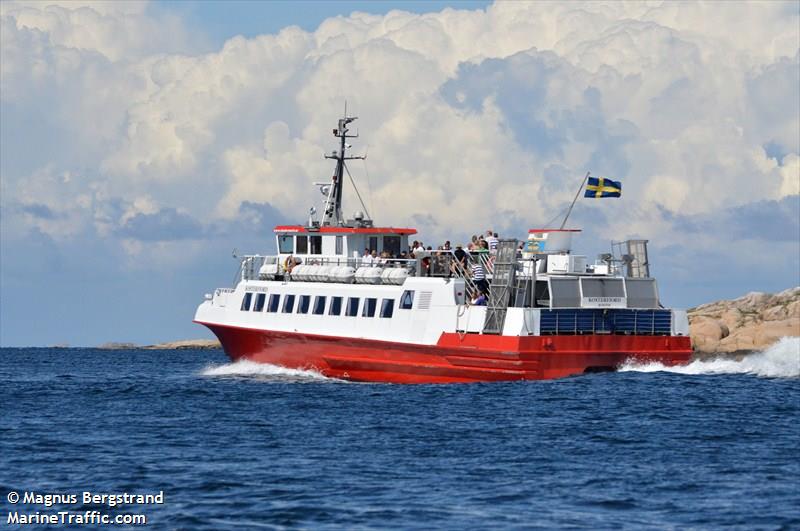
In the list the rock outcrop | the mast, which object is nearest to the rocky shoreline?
the rock outcrop

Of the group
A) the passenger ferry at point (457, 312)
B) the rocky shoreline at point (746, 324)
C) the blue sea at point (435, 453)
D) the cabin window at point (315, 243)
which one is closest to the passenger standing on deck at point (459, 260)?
the passenger ferry at point (457, 312)

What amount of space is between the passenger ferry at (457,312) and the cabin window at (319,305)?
6cm

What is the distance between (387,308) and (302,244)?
803 cm

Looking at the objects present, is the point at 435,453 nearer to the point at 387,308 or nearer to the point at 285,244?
the point at 387,308

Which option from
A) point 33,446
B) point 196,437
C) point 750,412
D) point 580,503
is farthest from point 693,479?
point 33,446

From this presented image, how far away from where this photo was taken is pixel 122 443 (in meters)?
30.8

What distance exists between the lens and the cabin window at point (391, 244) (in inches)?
1945

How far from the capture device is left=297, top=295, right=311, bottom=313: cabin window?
48031 mm

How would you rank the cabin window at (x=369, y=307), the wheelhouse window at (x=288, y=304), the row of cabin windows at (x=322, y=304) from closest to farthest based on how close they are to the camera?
the row of cabin windows at (x=322, y=304), the cabin window at (x=369, y=307), the wheelhouse window at (x=288, y=304)

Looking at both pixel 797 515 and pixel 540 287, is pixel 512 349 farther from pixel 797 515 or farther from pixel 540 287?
pixel 797 515

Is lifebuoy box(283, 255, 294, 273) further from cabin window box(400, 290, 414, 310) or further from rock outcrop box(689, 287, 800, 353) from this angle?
rock outcrop box(689, 287, 800, 353)

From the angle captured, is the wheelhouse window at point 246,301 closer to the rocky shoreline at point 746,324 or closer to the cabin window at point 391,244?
the cabin window at point 391,244

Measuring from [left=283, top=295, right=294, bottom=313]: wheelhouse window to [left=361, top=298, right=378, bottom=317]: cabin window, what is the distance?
4.54m

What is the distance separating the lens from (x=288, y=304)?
49125 mm
